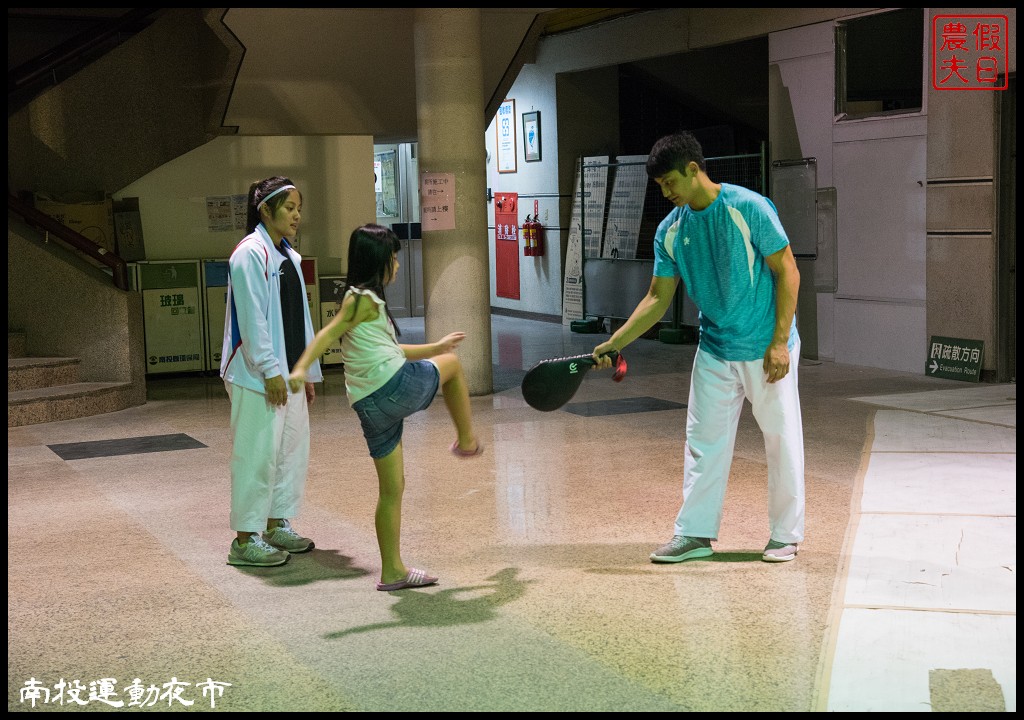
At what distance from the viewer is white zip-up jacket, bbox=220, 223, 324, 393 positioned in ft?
16.0

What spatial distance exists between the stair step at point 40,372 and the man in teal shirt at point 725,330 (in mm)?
6154

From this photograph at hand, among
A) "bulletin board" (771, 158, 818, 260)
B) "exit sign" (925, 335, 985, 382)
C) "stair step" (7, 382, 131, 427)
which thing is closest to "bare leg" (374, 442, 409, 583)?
"stair step" (7, 382, 131, 427)

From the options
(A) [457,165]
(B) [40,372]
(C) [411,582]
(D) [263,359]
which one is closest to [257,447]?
(D) [263,359]

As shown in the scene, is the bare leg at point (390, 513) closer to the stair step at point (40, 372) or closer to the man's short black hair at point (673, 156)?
the man's short black hair at point (673, 156)

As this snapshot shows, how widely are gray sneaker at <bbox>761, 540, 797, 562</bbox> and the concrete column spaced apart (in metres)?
5.05

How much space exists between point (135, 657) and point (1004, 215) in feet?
26.1

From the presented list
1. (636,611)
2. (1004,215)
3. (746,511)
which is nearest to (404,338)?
(1004,215)

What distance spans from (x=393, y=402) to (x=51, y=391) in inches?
228

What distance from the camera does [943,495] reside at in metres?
5.87

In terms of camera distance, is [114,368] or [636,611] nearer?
[636,611]

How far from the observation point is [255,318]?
4852 mm

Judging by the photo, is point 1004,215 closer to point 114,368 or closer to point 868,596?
point 868,596

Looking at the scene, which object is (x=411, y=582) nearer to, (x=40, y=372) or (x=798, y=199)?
(x=40, y=372)

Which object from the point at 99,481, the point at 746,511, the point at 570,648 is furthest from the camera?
the point at 99,481
